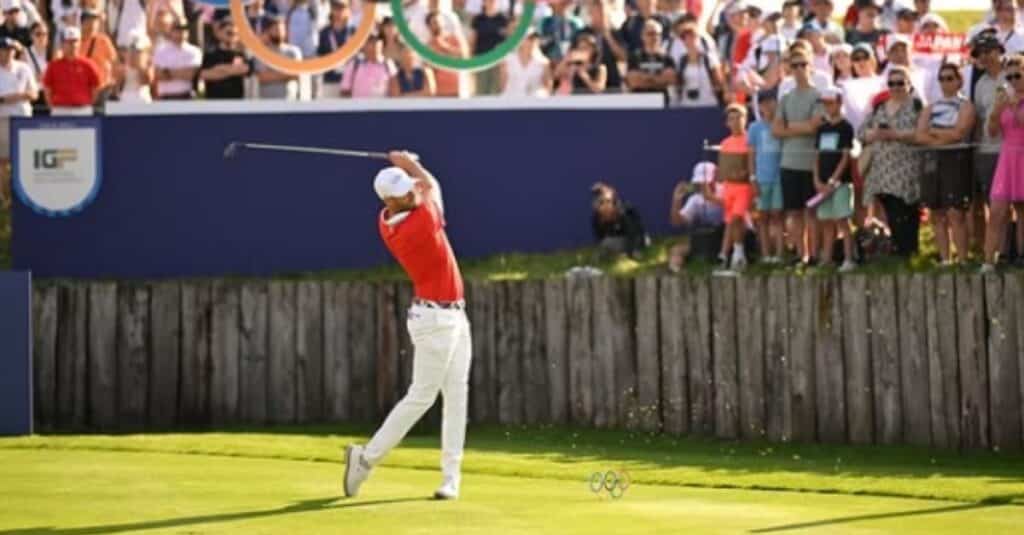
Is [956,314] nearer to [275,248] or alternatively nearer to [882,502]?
[882,502]

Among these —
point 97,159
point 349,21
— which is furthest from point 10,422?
point 349,21

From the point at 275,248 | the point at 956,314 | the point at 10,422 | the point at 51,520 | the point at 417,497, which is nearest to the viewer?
the point at 51,520

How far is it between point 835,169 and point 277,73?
633cm

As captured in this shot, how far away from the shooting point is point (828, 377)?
20.7m

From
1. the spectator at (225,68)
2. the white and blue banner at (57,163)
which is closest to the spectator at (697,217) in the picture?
the spectator at (225,68)

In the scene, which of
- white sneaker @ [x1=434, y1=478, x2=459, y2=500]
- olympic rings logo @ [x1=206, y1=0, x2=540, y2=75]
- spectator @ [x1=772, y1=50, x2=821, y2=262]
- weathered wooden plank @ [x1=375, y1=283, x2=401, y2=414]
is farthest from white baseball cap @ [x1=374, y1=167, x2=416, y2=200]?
olympic rings logo @ [x1=206, y1=0, x2=540, y2=75]

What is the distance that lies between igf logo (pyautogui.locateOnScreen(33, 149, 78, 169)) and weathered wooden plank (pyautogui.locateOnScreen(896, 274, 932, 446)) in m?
8.79

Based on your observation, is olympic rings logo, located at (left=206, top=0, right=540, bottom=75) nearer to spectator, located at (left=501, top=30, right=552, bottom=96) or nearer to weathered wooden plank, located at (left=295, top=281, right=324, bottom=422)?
spectator, located at (left=501, top=30, right=552, bottom=96)

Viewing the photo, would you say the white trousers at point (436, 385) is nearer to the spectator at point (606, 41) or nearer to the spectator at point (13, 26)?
the spectator at point (606, 41)

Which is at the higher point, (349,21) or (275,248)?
(349,21)

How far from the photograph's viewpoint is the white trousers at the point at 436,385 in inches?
603

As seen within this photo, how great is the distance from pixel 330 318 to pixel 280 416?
1.06 m

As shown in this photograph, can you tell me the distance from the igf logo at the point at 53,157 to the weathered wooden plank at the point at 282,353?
2.67m

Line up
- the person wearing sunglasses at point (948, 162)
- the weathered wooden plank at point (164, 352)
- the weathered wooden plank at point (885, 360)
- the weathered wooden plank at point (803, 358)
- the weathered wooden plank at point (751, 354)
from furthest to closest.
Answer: the weathered wooden plank at point (164, 352) < the weathered wooden plank at point (751, 354) < the weathered wooden plank at point (803, 358) < the person wearing sunglasses at point (948, 162) < the weathered wooden plank at point (885, 360)
